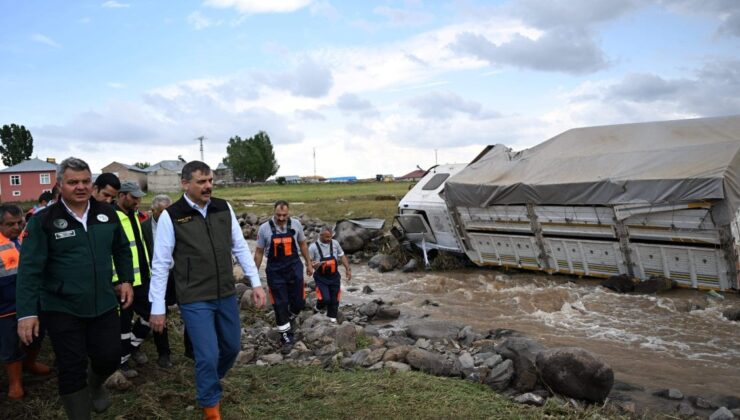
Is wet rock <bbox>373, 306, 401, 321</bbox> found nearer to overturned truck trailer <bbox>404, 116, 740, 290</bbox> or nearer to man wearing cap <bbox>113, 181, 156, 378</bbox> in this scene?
overturned truck trailer <bbox>404, 116, 740, 290</bbox>

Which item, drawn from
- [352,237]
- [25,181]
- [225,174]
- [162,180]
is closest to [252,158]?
[225,174]

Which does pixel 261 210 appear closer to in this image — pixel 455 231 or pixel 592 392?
pixel 455 231

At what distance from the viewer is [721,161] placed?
9023 millimetres

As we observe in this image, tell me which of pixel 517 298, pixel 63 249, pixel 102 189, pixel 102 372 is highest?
pixel 102 189

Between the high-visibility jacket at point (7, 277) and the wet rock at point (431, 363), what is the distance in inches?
144

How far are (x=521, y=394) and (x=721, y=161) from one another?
6.47m

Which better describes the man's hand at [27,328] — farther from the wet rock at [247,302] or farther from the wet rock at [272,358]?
the wet rock at [247,302]

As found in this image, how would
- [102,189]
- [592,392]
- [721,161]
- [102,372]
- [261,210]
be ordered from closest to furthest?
[102,372] < [592,392] < [102,189] < [721,161] < [261,210]

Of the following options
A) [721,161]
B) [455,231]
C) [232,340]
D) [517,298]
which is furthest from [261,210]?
[232,340]

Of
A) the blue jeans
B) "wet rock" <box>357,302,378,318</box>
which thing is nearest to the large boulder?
"wet rock" <box>357,302,378,318</box>

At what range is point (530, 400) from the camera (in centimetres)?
464

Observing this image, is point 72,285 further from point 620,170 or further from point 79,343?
point 620,170

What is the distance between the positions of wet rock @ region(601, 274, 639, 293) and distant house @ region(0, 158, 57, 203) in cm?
4878

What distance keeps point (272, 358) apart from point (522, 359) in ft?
8.52
